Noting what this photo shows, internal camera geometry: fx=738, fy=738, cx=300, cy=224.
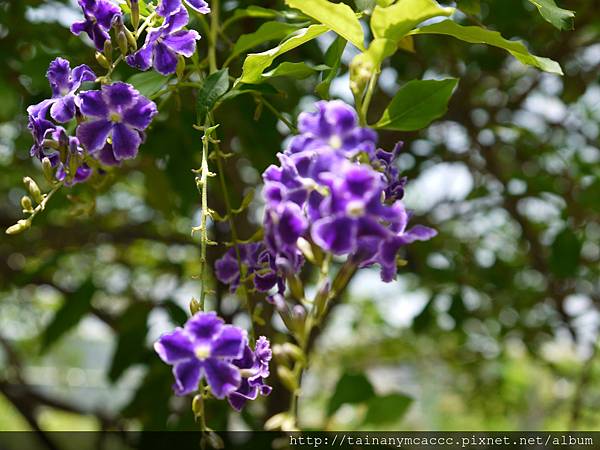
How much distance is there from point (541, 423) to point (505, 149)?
1491 millimetres

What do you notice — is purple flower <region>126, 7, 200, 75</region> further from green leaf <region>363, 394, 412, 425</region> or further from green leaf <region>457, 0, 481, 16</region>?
green leaf <region>363, 394, 412, 425</region>

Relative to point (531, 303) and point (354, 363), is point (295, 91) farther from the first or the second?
point (354, 363)

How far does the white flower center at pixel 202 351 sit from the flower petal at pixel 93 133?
222 mm

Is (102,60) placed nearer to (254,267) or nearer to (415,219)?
(254,267)

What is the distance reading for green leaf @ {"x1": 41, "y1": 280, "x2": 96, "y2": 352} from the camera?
153cm

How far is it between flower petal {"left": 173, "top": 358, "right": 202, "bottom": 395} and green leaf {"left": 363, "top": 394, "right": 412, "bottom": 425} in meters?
0.96

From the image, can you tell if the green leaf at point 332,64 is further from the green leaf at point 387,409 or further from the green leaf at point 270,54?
the green leaf at point 387,409

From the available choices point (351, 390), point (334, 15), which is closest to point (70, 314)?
point (351, 390)

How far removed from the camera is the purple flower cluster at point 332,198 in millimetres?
459

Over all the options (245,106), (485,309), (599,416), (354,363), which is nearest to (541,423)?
(599,416)

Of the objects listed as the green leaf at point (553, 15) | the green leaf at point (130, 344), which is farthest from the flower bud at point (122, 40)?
the green leaf at point (130, 344)

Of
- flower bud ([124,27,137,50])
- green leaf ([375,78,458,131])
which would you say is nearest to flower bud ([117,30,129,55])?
flower bud ([124,27,137,50])

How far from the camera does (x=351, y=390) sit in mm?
1382

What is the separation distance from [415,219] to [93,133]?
1.22m
